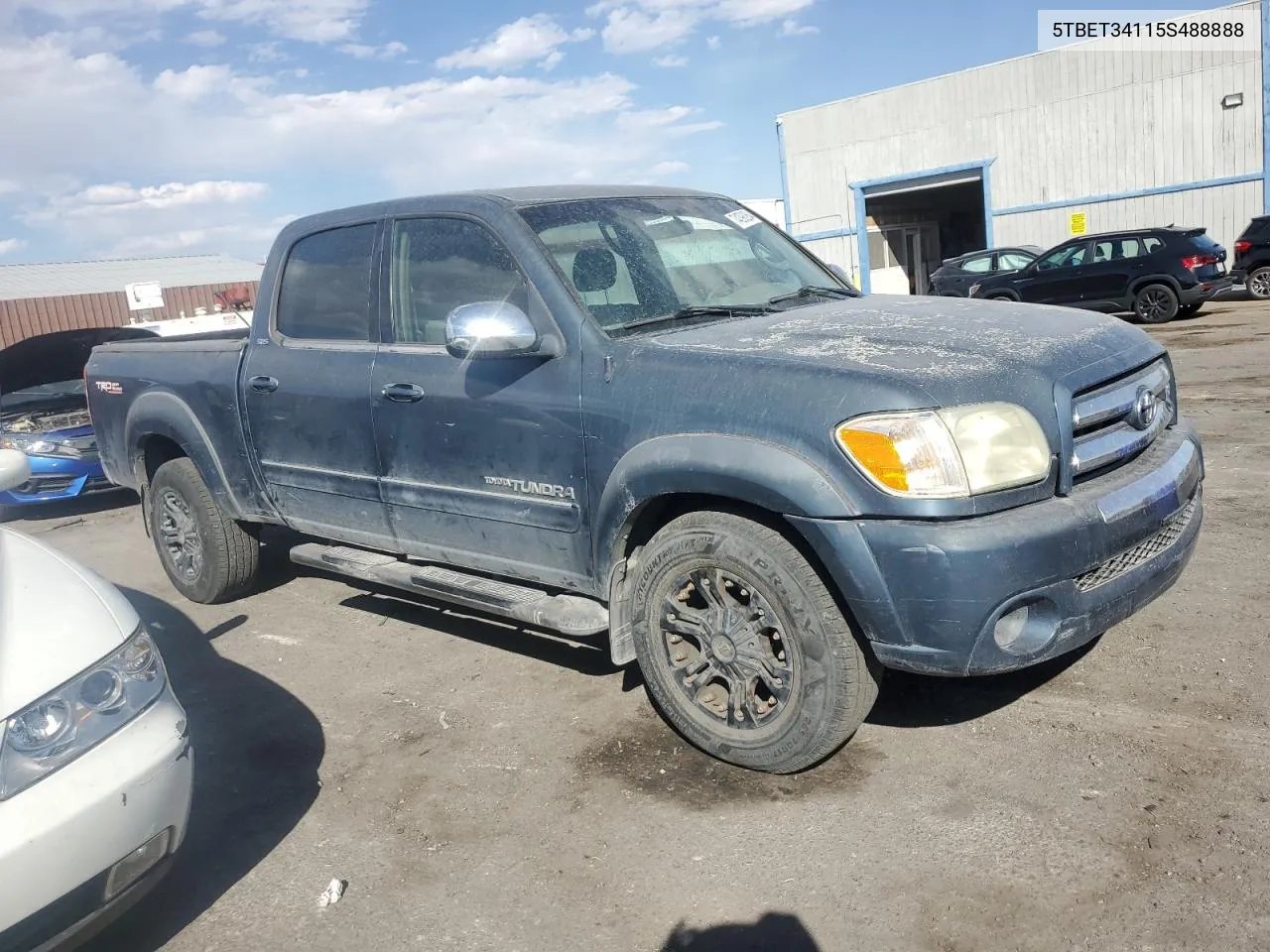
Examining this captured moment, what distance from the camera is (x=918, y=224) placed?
1275 inches

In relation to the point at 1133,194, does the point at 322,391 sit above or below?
below

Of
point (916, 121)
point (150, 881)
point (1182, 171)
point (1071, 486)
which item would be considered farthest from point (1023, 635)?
point (916, 121)

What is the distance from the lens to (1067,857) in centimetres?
276

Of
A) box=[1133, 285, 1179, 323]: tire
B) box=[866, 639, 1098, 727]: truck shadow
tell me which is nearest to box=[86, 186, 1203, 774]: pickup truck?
box=[866, 639, 1098, 727]: truck shadow

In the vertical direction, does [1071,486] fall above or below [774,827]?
above

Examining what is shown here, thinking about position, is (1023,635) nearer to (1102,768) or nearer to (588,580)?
(1102,768)

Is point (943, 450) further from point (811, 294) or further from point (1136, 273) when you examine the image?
point (1136, 273)

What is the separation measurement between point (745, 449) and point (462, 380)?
132cm

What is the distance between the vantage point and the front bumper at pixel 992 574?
9.16 feet

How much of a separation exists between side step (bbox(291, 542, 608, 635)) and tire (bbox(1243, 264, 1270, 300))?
18090mm

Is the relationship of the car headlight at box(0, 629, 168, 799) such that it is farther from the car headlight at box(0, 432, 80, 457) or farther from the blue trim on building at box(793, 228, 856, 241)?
the blue trim on building at box(793, 228, 856, 241)

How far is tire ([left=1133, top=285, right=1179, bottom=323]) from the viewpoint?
16344mm

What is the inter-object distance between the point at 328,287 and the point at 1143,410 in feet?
11.1

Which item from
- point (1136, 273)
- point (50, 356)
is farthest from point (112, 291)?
point (1136, 273)
